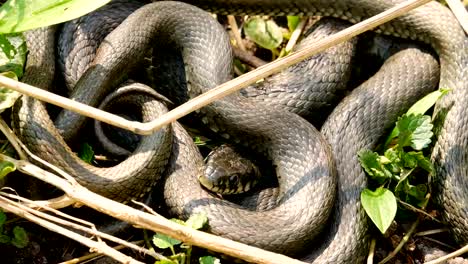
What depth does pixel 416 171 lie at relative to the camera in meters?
5.58

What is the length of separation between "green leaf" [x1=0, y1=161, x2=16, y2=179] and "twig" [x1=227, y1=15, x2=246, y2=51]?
232cm

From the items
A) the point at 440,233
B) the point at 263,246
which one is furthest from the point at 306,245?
the point at 440,233

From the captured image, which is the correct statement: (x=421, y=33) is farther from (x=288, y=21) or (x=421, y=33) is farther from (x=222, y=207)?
(x=222, y=207)

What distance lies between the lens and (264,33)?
612cm

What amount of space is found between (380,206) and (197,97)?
153 centimetres

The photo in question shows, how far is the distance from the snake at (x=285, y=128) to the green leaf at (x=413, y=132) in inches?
10.5

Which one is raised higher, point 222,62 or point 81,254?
point 222,62

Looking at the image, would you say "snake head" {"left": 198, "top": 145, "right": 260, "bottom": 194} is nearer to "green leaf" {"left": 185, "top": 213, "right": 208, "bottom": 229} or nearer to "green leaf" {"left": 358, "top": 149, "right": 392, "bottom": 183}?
"green leaf" {"left": 185, "top": 213, "right": 208, "bottom": 229}

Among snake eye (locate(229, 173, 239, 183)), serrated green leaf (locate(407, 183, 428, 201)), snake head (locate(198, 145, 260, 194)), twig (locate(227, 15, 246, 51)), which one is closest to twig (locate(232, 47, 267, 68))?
twig (locate(227, 15, 246, 51))

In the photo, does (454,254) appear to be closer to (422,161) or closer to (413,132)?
(422,161)

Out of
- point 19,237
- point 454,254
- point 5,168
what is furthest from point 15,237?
point 454,254

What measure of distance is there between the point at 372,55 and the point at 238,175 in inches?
64.0

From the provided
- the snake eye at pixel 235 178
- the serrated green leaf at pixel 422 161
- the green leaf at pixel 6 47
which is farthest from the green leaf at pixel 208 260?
the green leaf at pixel 6 47

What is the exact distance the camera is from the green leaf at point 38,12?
183 inches
